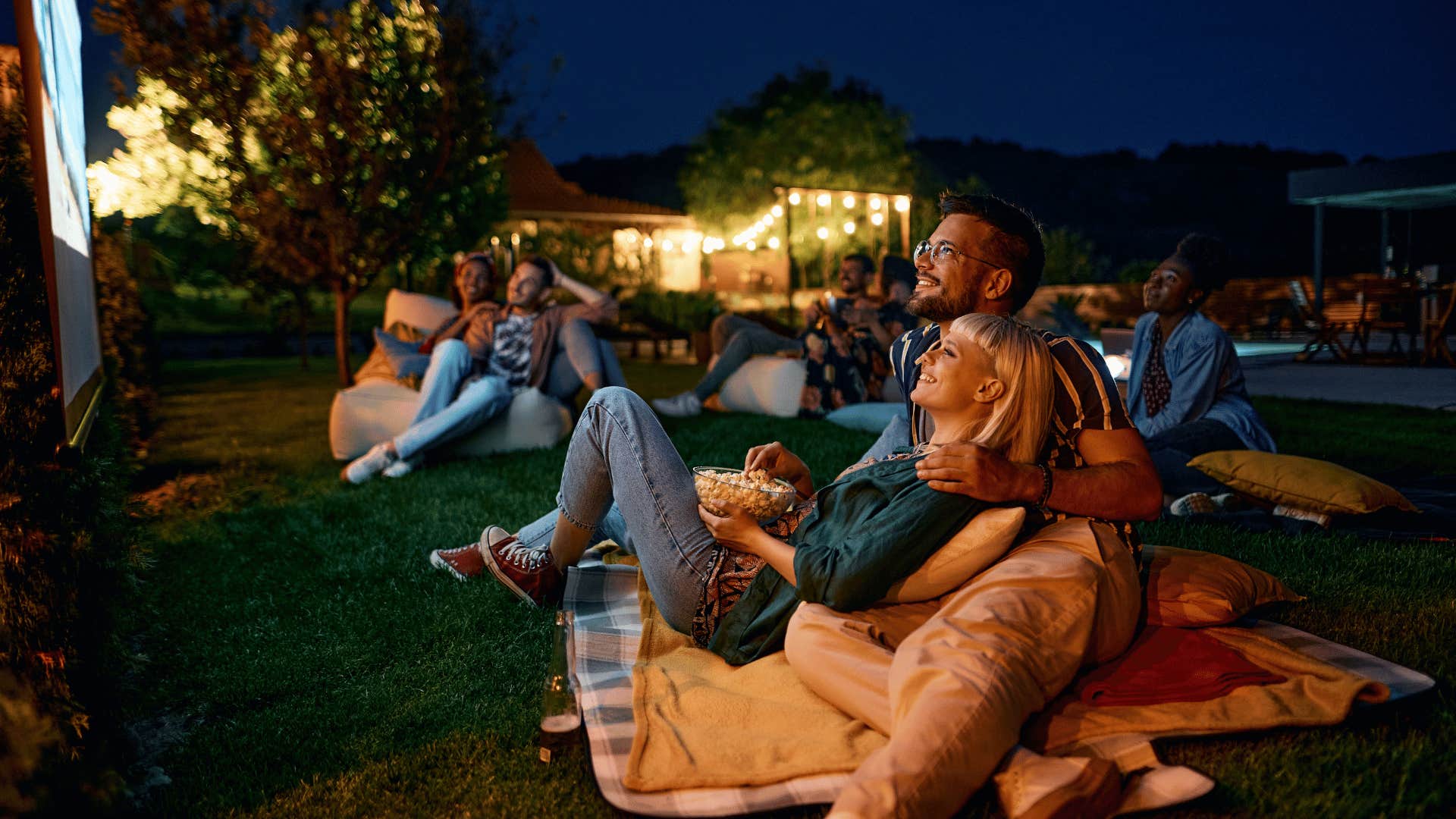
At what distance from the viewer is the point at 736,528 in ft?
8.46

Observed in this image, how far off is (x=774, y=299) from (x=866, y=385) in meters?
16.9

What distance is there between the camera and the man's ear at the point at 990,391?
2.30 m

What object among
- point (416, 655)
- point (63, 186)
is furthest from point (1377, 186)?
point (63, 186)

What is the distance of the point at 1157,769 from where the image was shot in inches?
84.7

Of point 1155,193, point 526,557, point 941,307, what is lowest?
point 526,557

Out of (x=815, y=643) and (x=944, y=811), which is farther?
(x=815, y=643)

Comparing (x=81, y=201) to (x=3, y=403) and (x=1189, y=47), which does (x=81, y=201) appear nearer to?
(x=3, y=403)

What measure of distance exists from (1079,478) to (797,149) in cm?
2824

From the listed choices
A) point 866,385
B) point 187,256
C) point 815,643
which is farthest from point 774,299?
point 815,643

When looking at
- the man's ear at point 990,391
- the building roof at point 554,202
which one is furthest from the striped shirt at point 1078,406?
the building roof at point 554,202

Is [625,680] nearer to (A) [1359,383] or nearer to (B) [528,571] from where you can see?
(B) [528,571]

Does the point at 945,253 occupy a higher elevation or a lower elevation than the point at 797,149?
lower

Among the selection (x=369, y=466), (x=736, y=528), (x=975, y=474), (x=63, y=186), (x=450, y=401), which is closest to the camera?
(x=975, y=474)

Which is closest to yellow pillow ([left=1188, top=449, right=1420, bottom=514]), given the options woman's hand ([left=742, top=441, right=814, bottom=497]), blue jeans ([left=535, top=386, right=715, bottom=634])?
woman's hand ([left=742, top=441, right=814, bottom=497])
